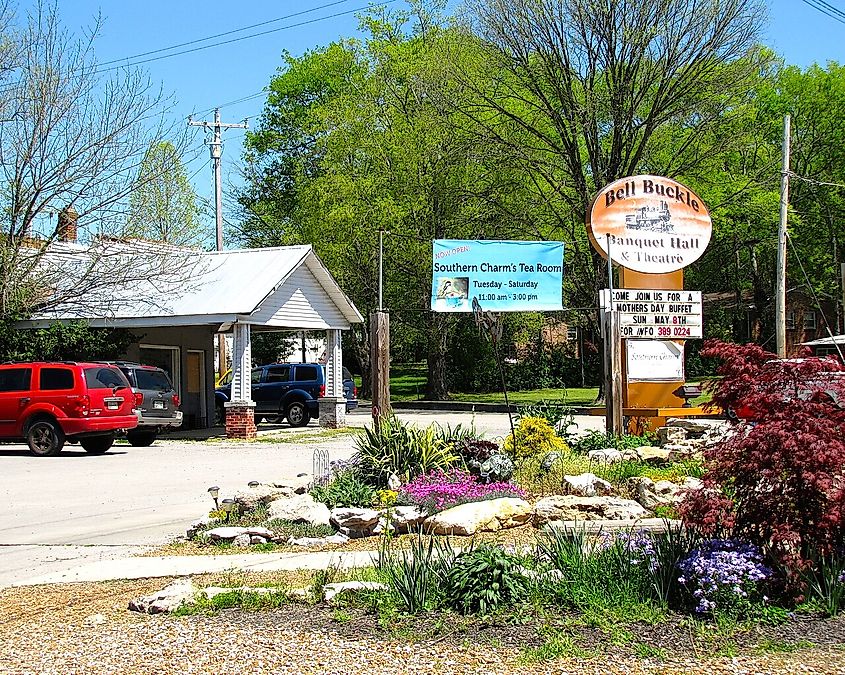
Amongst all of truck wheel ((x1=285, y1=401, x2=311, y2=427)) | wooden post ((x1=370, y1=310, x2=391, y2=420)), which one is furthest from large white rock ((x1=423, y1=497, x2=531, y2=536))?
truck wheel ((x1=285, y1=401, x2=311, y2=427))

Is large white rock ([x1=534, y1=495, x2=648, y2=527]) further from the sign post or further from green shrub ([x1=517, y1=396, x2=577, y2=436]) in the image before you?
the sign post

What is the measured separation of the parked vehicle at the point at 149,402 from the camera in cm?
2356

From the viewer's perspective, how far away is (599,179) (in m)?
35.0

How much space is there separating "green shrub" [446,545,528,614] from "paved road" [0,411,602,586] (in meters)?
4.54

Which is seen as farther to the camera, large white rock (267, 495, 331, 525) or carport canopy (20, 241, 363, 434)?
carport canopy (20, 241, 363, 434)

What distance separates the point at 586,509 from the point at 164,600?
16.3 ft

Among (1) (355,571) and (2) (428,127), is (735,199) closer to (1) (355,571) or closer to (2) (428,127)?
(2) (428,127)

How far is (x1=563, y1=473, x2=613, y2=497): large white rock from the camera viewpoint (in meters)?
11.6

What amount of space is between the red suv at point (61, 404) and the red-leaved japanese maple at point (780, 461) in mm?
16507

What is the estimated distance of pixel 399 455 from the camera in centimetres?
1205

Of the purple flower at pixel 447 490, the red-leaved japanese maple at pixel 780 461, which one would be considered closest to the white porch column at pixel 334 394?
the purple flower at pixel 447 490

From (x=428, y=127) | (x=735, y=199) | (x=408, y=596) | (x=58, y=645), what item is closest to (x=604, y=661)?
(x=408, y=596)

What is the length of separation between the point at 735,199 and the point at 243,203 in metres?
29.0

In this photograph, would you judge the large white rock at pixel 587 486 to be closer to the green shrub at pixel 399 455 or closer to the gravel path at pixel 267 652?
the green shrub at pixel 399 455
